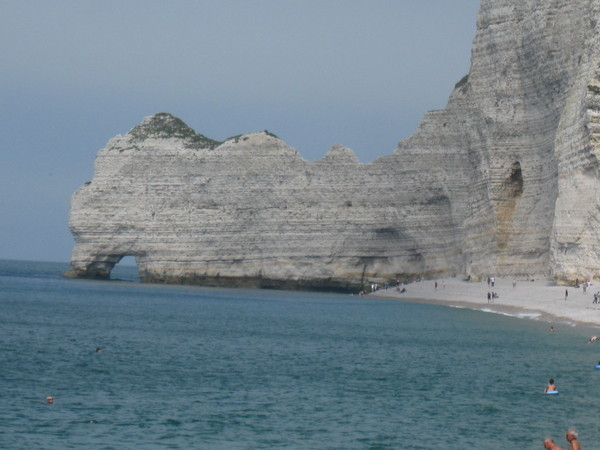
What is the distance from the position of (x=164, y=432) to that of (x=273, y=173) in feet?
166

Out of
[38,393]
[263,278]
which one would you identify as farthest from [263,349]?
[263,278]

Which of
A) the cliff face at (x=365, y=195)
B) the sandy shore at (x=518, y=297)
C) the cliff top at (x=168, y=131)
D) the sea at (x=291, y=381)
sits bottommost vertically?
the sea at (x=291, y=381)

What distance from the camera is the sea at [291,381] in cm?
1844

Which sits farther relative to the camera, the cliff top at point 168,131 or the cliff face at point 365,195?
the cliff top at point 168,131

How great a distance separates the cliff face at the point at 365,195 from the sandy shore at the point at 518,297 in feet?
6.19

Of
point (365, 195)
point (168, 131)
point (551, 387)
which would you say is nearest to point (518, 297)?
point (365, 195)

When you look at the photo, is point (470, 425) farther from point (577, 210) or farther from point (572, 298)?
point (577, 210)

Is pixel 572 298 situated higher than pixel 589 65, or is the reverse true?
pixel 589 65

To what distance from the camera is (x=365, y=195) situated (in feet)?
217

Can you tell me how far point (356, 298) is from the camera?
59531 mm

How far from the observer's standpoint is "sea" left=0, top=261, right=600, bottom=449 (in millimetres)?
18438

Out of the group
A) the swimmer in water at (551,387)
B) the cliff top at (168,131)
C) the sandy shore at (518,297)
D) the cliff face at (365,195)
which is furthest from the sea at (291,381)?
the cliff top at (168,131)

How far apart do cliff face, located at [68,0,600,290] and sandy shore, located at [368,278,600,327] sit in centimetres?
189

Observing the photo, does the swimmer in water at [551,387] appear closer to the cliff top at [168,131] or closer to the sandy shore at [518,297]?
the sandy shore at [518,297]
